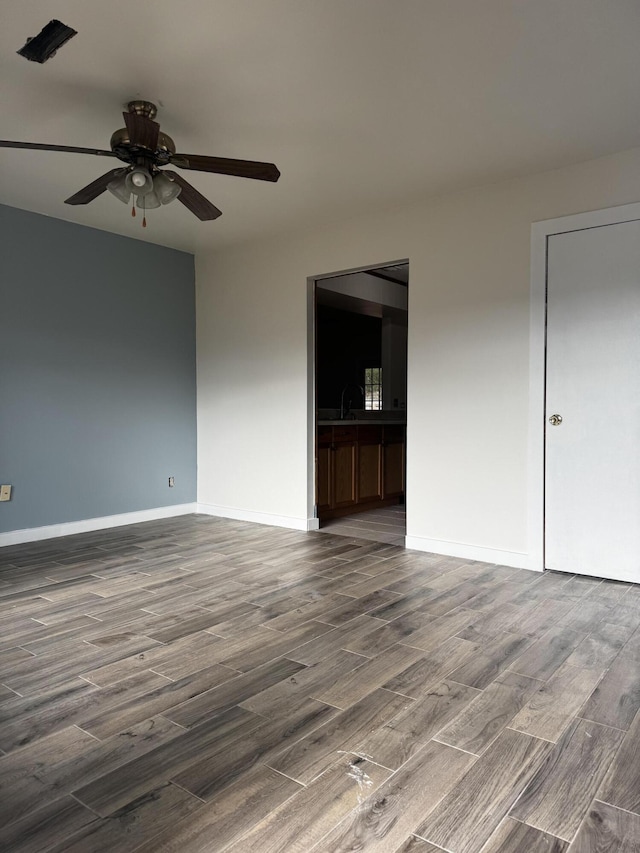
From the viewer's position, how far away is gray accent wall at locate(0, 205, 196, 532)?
4.57 meters

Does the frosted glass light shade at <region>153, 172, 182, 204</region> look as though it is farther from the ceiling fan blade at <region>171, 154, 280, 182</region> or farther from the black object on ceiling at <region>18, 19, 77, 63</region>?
the black object on ceiling at <region>18, 19, 77, 63</region>

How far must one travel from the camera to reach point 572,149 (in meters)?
3.45

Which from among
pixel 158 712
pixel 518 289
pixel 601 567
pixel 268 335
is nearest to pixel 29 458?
pixel 268 335

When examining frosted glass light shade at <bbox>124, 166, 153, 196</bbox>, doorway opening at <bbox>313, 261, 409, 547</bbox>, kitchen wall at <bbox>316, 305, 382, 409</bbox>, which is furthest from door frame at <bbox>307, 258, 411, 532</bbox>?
kitchen wall at <bbox>316, 305, 382, 409</bbox>

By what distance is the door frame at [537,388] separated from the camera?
380 cm

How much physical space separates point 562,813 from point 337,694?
0.86m

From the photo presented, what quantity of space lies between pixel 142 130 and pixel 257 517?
3.57 metres

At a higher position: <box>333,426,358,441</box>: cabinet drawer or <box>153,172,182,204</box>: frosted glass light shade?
<box>153,172,182,204</box>: frosted glass light shade

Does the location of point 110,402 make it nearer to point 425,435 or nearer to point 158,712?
point 425,435

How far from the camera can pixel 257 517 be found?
5465 mm

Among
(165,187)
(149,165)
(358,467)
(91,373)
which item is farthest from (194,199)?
(358,467)

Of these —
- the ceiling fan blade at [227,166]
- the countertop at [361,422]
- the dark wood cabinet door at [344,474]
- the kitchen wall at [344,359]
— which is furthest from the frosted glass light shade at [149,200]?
the kitchen wall at [344,359]

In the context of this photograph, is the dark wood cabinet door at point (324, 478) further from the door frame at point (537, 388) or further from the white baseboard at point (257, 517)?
the door frame at point (537, 388)

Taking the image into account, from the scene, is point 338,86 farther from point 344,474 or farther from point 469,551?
point 344,474
